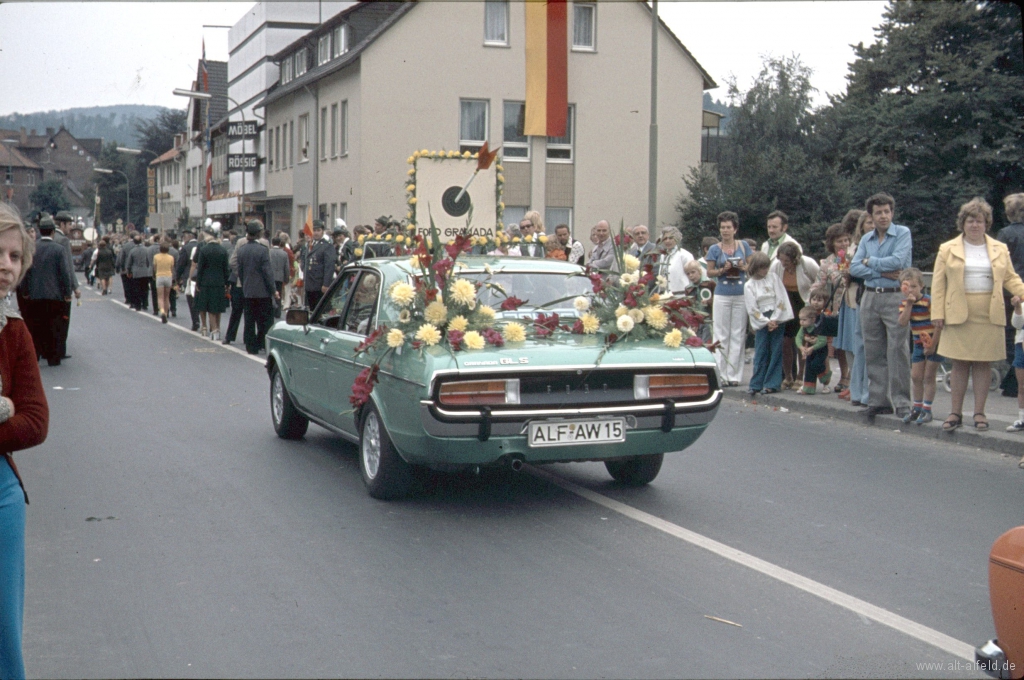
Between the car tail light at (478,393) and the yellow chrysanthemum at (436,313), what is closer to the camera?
the car tail light at (478,393)

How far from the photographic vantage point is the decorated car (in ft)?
22.9

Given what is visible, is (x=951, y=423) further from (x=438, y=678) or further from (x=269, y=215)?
(x=269, y=215)

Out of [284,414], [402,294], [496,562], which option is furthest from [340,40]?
[496,562]

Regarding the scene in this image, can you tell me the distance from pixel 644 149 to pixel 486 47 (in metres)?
7.15

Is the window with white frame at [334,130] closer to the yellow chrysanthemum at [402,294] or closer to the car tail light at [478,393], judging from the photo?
the yellow chrysanthemum at [402,294]

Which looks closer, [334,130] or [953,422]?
[953,422]

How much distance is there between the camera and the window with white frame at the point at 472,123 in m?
43.7

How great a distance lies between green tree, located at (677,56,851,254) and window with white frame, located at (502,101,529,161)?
710 cm

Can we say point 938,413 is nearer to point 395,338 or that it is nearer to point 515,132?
point 395,338

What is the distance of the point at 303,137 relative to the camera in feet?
173

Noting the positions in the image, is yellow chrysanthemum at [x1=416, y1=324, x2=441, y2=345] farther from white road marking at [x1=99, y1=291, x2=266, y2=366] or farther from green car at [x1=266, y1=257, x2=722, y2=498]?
white road marking at [x1=99, y1=291, x2=266, y2=366]

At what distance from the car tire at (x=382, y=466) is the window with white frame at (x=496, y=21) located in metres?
37.3

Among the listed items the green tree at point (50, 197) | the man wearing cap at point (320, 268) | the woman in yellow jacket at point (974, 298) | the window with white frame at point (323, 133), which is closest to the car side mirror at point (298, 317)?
the woman in yellow jacket at point (974, 298)

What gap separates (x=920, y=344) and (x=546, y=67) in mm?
34898
